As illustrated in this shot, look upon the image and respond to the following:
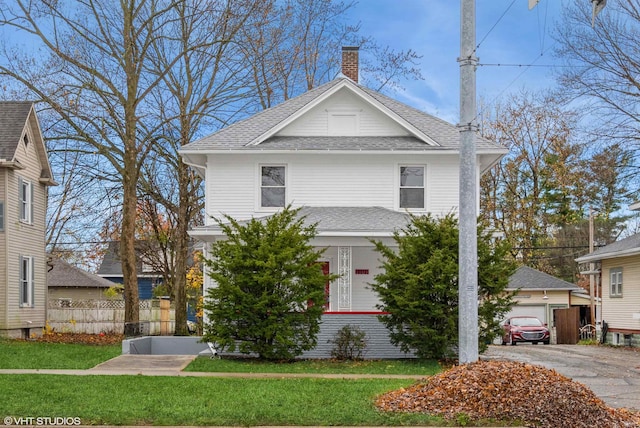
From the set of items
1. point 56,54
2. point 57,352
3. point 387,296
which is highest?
point 56,54

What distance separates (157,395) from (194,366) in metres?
5.06

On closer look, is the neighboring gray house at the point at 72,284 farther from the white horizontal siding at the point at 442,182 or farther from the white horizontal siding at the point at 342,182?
the white horizontal siding at the point at 442,182

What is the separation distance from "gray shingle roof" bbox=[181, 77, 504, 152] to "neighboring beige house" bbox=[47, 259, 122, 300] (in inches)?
1059

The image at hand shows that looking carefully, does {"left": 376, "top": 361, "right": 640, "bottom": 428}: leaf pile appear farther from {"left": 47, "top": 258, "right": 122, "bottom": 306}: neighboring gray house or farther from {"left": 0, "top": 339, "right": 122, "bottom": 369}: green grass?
{"left": 47, "top": 258, "right": 122, "bottom": 306}: neighboring gray house

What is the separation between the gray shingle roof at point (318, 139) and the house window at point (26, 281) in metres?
9.55

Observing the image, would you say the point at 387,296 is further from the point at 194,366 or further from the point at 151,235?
the point at 151,235

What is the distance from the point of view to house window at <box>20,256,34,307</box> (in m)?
30.2

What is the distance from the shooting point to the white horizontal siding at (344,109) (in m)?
26.0

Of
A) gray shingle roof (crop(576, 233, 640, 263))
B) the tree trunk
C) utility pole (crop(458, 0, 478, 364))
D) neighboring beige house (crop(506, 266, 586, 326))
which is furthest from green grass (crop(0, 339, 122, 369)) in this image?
neighboring beige house (crop(506, 266, 586, 326))

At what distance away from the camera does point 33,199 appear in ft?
102

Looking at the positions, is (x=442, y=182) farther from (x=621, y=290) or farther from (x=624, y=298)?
(x=621, y=290)

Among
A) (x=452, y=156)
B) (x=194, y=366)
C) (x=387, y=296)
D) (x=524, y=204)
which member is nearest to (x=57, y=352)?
(x=194, y=366)

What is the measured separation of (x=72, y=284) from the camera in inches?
1978

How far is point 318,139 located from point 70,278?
30170 millimetres
